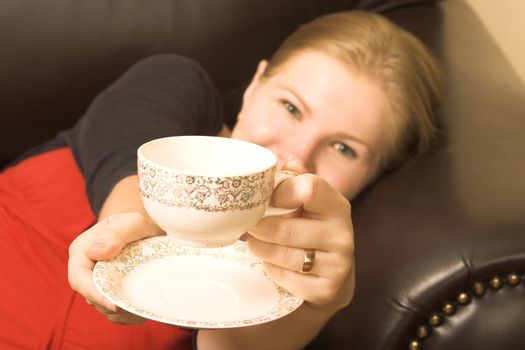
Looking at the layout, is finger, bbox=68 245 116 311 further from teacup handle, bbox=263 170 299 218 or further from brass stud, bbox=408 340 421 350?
brass stud, bbox=408 340 421 350

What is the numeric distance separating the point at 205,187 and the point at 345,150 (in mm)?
585

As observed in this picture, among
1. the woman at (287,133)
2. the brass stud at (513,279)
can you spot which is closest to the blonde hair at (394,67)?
the woman at (287,133)

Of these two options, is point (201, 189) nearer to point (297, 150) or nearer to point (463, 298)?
point (463, 298)

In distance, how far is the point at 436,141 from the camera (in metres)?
1.05

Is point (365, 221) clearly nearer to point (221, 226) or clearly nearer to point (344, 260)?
point (344, 260)

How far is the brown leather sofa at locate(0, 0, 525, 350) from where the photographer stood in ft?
2.45

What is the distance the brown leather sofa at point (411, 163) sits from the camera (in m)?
0.75

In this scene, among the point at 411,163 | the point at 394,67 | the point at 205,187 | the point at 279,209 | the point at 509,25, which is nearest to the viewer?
the point at 205,187

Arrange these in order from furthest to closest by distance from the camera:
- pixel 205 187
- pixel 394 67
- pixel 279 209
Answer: pixel 394 67 < pixel 279 209 < pixel 205 187

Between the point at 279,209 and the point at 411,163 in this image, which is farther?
the point at 411,163

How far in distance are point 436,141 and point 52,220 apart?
61 centimetres

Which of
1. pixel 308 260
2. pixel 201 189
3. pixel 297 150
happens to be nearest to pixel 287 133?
pixel 297 150

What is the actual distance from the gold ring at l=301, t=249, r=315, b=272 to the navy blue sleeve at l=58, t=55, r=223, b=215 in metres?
0.34

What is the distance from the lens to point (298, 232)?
0.68 metres
